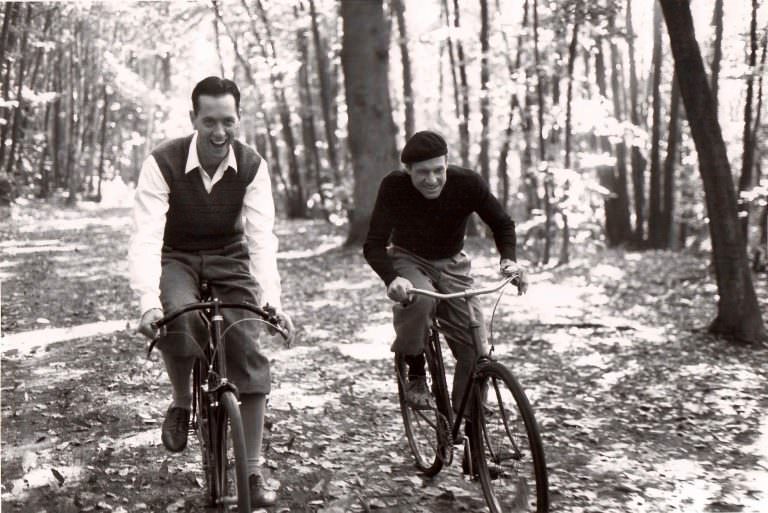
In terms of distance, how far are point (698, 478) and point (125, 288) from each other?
Result: 9.30m

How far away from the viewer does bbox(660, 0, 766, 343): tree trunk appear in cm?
853

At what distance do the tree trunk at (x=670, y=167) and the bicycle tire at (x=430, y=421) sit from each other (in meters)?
15.5

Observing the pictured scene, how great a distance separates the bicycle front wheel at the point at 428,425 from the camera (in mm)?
4762

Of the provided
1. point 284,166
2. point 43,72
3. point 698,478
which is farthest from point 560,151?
point 284,166

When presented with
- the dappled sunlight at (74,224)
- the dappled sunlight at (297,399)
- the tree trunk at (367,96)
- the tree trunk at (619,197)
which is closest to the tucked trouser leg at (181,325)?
the dappled sunlight at (297,399)

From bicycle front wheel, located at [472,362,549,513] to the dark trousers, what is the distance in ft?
3.78

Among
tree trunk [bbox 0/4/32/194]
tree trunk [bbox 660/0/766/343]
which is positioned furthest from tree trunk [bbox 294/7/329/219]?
tree trunk [bbox 660/0/766/343]

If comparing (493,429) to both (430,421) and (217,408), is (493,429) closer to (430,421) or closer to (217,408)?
(430,421)

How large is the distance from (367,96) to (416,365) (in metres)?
10.7

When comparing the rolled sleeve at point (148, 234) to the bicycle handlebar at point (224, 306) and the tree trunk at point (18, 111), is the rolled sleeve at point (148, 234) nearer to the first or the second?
the bicycle handlebar at point (224, 306)

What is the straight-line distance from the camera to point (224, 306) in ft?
11.9

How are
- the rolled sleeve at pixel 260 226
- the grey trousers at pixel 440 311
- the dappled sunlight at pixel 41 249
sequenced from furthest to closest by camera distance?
1. the dappled sunlight at pixel 41 249
2. the grey trousers at pixel 440 311
3. the rolled sleeve at pixel 260 226

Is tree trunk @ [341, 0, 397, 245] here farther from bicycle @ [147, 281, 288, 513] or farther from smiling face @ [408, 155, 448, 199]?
bicycle @ [147, 281, 288, 513]

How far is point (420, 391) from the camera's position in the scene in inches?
199
